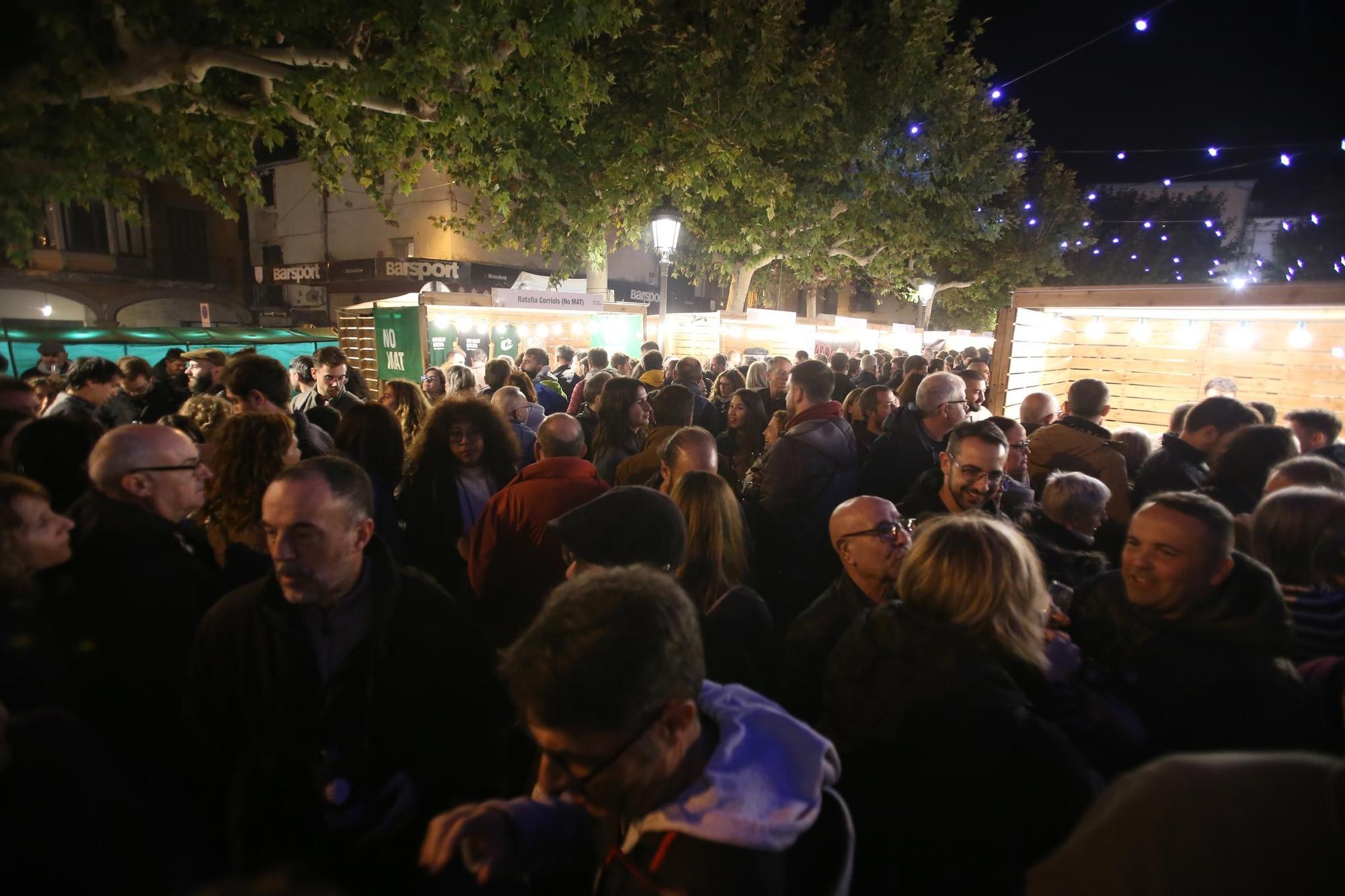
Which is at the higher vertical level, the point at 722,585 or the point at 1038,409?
the point at 1038,409

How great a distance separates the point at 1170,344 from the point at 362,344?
14219mm

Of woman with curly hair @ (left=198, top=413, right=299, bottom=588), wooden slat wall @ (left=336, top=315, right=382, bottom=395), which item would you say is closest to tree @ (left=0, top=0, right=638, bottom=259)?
woman with curly hair @ (left=198, top=413, right=299, bottom=588)

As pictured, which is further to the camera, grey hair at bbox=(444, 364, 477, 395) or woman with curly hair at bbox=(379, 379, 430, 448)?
grey hair at bbox=(444, 364, 477, 395)

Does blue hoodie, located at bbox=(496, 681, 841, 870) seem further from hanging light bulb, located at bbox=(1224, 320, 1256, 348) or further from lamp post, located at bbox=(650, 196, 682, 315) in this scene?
hanging light bulb, located at bbox=(1224, 320, 1256, 348)

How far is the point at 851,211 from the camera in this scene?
16359 mm

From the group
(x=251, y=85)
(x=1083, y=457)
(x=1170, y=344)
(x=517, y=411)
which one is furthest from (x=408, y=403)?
(x=1170, y=344)

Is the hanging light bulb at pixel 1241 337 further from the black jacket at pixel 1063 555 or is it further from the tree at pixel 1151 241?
the tree at pixel 1151 241

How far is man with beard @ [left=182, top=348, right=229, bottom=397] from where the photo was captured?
7.29 m

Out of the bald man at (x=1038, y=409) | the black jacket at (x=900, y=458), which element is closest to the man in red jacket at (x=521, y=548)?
the black jacket at (x=900, y=458)

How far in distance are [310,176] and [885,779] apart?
33230 millimetres

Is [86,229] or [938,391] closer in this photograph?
[938,391]

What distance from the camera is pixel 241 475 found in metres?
2.98

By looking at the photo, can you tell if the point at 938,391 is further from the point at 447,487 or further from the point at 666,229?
the point at 666,229

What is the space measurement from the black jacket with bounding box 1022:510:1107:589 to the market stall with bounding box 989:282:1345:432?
476 cm
